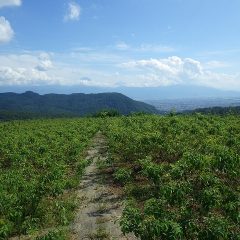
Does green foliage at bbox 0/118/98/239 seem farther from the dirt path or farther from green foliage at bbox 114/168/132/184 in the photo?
green foliage at bbox 114/168/132/184

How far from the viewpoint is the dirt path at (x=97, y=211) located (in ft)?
47.9

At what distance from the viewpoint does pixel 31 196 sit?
16.3 m

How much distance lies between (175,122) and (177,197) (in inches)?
828

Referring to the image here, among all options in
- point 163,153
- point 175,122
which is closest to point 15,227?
point 163,153

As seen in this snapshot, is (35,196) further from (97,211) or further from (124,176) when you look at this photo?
(124,176)

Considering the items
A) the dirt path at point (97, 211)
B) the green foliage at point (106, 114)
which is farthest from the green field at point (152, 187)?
the green foliage at point (106, 114)

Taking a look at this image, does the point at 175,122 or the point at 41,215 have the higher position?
the point at 175,122

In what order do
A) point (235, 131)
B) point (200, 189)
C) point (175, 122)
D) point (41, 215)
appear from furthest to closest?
point (175, 122) → point (235, 131) → point (41, 215) → point (200, 189)

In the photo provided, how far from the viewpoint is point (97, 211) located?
17.4 m

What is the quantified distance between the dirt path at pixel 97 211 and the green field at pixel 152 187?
56 cm

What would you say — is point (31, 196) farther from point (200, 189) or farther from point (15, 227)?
point (200, 189)

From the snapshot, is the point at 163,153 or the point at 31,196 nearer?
the point at 31,196

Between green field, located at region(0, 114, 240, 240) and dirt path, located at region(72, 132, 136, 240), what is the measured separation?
1.85 feet

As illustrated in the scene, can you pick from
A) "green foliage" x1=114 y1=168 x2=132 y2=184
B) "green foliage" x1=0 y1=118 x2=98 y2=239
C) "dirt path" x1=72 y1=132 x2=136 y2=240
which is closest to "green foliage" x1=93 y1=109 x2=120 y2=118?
"green foliage" x1=0 y1=118 x2=98 y2=239
